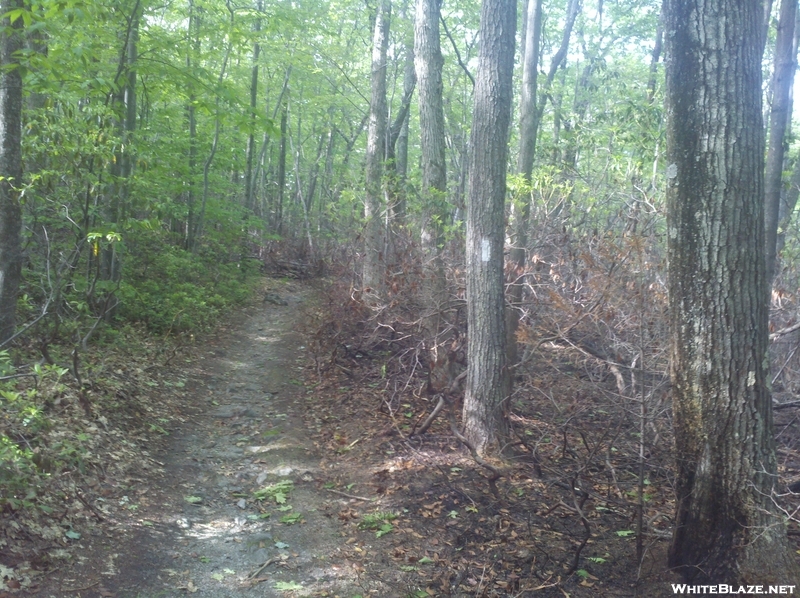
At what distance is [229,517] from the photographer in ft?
19.5

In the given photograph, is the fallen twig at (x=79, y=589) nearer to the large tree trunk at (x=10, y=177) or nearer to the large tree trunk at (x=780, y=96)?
the large tree trunk at (x=10, y=177)

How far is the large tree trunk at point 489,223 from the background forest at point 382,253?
43 centimetres

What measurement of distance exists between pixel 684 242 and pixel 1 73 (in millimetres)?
6615

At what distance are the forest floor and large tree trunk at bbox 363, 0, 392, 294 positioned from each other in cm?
334

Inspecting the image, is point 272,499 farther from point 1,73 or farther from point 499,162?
point 1,73

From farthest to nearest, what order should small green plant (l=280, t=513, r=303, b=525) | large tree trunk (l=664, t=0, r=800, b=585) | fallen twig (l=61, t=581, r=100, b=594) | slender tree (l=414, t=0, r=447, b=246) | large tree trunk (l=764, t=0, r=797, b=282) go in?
slender tree (l=414, t=0, r=447, b=246), large tree trunk (l=764, t=0, r=797, b=282), small green plant (l=280, t=513, r=303, b=525), fallen twig (l=61, t=581, r=100, b=594), large tree trunk (l=664, t=0, r=800, b=585)

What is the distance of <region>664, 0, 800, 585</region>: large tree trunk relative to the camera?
13.2ft

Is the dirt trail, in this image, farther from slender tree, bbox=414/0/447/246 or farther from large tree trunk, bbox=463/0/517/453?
slender tree, bbox=414/0/447/246

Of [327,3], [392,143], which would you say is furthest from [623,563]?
[327,3]

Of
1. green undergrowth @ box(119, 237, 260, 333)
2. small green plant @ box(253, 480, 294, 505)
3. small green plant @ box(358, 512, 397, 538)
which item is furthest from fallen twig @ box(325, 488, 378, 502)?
green undergrowth @ box(119, 237, 260, 333)

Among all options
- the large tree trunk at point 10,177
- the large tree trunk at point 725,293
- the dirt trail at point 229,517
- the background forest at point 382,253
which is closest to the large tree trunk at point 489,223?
the background forest at point 382,253

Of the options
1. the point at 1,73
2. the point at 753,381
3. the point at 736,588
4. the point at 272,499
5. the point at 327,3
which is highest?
the point at 327,3

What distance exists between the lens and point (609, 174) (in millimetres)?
12758

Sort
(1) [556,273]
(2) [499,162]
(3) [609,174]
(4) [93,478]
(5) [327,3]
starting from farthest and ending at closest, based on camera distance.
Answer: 1. (5) [327,3]
2. (3) [609,174]
3. (1) [556,273]
4. (2) [499,162]
5. (4) [93,478]
